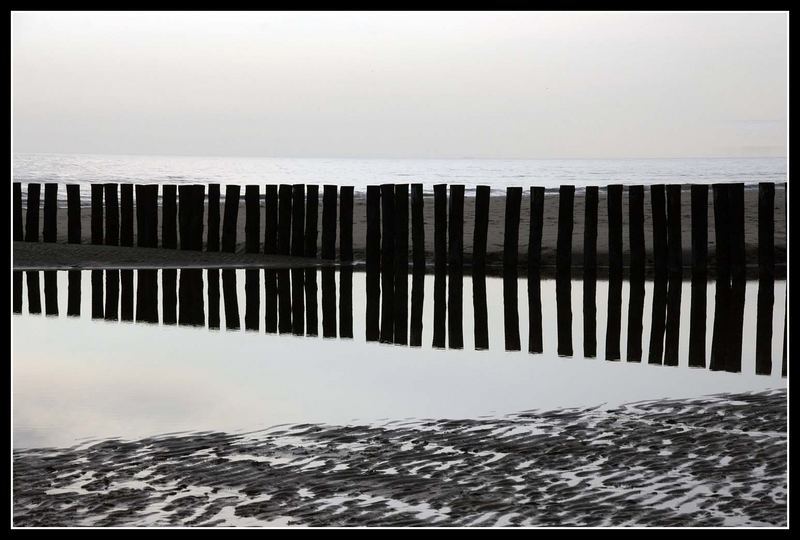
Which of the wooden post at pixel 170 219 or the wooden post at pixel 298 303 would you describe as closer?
the wooden post at pixel 298 303

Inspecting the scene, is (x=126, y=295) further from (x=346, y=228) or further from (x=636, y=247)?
(x=636, y=247)

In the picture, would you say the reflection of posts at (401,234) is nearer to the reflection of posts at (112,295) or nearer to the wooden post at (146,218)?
the reflection of posts at (112,295)

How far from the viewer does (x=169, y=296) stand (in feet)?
37.4

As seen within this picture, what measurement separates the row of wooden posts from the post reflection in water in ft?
1.28

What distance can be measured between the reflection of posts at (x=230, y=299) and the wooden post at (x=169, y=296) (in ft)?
1.55

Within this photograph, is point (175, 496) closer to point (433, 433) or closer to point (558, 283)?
point (433, 433)

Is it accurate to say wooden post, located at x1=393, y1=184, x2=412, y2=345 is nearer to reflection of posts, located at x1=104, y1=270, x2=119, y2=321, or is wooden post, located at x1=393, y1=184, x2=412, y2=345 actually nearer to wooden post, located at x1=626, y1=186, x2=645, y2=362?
wooden post, located at x1=626, y1=186, x2=645, y2=362

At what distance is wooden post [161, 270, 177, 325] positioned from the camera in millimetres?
10281

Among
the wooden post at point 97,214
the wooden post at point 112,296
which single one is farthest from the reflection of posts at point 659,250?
the wooden post at point 97,214

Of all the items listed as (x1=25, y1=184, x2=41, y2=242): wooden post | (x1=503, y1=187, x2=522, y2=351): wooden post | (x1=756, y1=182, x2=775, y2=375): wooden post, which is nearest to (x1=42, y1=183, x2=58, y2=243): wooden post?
(x1=25, y1=184, x2=41, y2=242): wooden post

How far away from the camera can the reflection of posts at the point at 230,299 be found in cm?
1009

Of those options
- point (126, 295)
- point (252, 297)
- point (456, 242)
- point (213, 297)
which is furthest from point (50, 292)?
point (456, 242)

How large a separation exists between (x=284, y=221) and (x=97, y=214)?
272 centimetres
